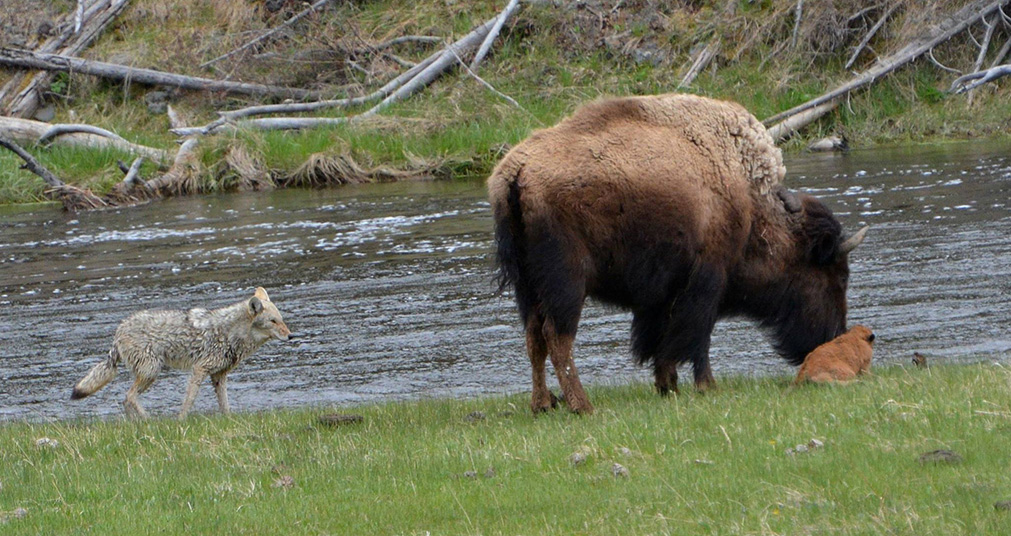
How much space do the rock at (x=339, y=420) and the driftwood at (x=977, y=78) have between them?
1886cm

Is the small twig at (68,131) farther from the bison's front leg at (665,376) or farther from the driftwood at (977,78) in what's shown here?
the bison's front leg at (665,376)

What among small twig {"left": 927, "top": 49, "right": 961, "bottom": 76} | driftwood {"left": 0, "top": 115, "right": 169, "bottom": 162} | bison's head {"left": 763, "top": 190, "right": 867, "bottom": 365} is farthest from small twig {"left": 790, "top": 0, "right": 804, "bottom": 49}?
bison's head {"left": 763, "top": 190, "right": 867, "bottom": 365}

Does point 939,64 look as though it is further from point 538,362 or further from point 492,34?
point 538,362

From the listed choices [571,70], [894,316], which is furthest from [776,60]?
[894,316]

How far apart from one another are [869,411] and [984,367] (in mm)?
2211

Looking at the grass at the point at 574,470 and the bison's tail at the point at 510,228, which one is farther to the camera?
the bison's tail at the point at 510,228

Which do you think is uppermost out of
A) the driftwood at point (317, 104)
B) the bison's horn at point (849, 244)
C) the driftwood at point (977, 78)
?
the driftwood at point (317, 104)

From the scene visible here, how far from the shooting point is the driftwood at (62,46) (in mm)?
30922

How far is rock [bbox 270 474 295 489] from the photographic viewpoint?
6953 mm

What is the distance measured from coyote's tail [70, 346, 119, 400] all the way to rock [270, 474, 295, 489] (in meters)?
4.41

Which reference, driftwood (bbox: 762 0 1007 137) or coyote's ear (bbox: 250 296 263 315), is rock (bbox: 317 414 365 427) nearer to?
coyote's ear (bbox: 250 296 263 315)

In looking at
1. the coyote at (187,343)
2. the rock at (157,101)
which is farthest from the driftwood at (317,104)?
the coyote at (187,343)

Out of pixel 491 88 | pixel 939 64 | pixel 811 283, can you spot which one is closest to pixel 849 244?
pixel 811 283

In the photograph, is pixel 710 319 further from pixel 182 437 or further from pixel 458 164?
pixel 458 164
